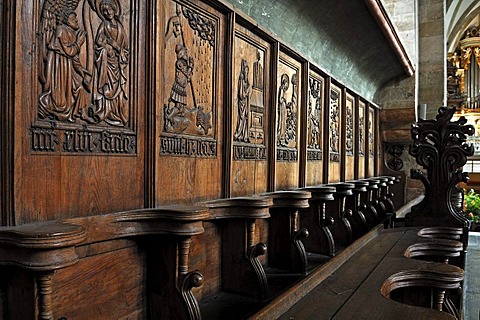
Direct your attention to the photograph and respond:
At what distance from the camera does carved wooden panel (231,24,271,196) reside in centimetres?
224

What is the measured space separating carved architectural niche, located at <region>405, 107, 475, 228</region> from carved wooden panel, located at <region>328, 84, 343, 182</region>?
2.27 ft

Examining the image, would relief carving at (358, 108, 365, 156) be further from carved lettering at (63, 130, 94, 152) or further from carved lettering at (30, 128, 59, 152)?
carved lettering at (30, 128, 59, 152)

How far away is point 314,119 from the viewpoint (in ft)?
11.4

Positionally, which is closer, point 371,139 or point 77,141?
point 77,141

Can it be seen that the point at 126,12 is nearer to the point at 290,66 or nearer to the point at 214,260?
the point at 214,260

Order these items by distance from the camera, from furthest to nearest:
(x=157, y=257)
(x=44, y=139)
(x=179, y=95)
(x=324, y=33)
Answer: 1. (x=324, y=33)
2. (x=179, y=95)
3. (x=157, y=257)
4. (x=44, y=139)

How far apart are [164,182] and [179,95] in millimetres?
376

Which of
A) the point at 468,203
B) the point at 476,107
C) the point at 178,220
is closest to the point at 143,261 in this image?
the point at 178,220

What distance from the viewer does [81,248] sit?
132cm

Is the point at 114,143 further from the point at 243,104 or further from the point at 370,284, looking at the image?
the point at 370,284

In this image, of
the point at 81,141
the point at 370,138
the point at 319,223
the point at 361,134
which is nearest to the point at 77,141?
the point at 81,141

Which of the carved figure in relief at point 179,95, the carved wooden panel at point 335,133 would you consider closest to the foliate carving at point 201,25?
the carved figure in relief at point 179,95

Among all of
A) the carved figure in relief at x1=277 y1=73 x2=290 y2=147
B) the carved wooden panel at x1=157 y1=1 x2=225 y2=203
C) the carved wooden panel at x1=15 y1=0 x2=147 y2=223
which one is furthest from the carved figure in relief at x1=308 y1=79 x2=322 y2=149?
the carved wooden panel at x1=15 y1=0 x2=147 y2=223

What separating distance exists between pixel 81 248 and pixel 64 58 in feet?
1.90
